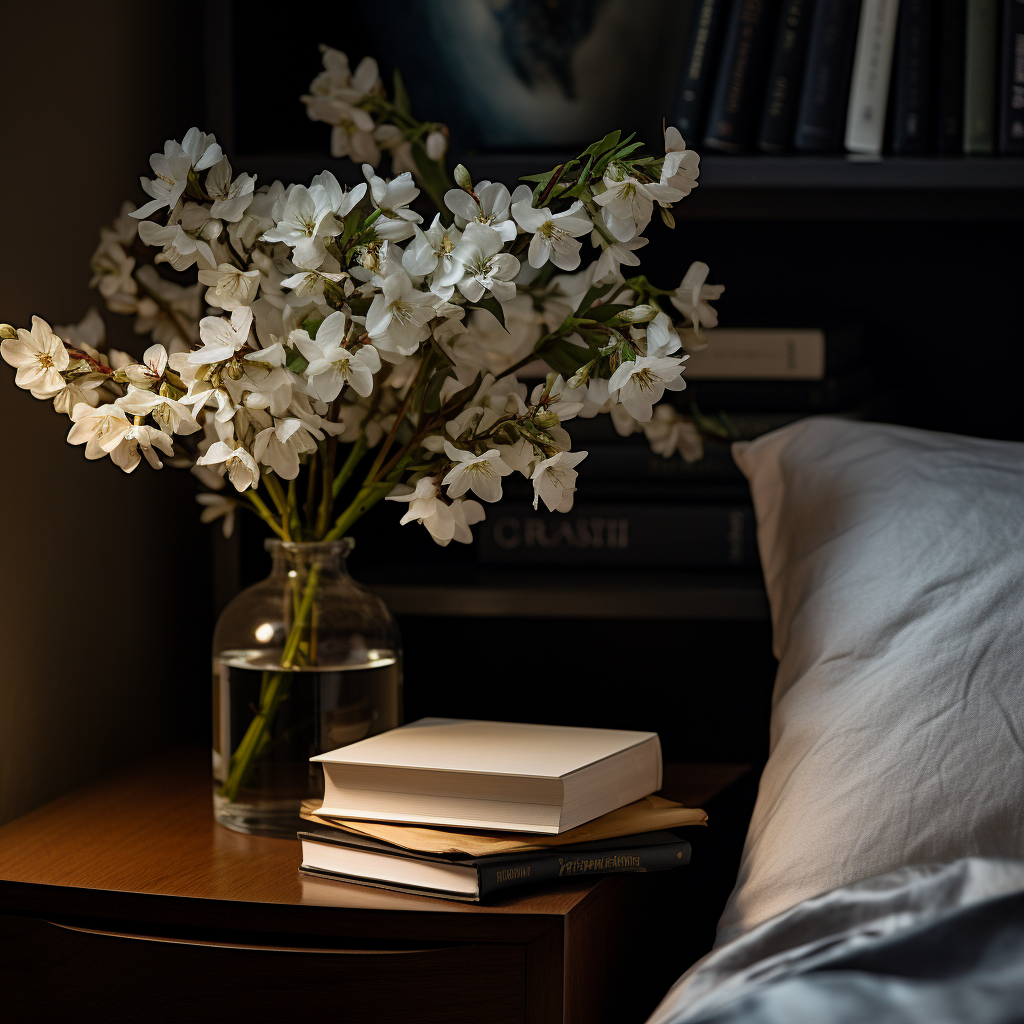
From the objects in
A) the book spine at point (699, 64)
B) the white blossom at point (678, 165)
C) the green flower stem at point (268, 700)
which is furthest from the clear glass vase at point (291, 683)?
the book spine at point (699, 64)

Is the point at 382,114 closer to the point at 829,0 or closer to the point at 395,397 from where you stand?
the point at 395,397

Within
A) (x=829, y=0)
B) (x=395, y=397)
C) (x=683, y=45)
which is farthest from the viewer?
(x=683, y=45)

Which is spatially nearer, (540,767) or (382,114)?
(540,767)

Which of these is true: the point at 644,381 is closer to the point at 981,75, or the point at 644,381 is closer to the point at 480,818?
the point at 480,818

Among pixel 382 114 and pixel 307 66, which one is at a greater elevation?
pixel 307 66

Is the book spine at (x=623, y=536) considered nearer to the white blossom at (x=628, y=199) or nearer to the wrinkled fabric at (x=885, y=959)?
the white blossom at (x=628, y=199)

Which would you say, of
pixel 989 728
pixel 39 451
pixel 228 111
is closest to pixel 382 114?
pixel 228 111

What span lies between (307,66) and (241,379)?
686mm

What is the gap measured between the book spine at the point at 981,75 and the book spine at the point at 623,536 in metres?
0.41

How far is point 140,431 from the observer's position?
760 mm

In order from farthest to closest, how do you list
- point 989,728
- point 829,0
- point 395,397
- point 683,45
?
point 683,45, point 829,0, point 395,397, point 989,728

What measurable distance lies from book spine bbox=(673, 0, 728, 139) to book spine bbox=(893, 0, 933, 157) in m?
0.17

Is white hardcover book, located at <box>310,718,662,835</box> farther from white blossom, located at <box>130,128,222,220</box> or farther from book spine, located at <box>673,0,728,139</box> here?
book spine, located at <box>673,0,728,139</box>

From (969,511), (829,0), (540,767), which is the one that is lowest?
(540,767)
